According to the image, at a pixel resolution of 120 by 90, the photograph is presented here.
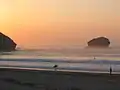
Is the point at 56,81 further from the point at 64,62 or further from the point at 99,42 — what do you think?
the point at 99,42

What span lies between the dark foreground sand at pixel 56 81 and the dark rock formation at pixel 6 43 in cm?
473

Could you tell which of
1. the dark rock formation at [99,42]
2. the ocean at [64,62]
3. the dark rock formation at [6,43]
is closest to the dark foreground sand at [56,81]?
the ocean at [64,62]

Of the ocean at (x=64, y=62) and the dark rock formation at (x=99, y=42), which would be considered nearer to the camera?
the ocean at (x=64, y=62)

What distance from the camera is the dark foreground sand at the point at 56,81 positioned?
364cm

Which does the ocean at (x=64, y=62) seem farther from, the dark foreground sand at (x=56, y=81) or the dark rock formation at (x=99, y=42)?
the dark rock formation at (x=99, y=42)

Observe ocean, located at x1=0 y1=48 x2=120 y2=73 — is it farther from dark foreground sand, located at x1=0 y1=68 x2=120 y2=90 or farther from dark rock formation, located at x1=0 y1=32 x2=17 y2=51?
dark rock formation, located at x1=0 y1=32 x2=17 y2=51

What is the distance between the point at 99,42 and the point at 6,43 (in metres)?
3.98

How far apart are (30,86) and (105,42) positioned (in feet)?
26.0

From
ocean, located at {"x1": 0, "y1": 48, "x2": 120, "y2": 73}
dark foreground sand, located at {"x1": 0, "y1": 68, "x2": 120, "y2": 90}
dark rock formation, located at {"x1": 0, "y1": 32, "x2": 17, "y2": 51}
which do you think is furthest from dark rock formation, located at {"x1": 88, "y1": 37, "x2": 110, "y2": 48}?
dark foreground sand, located at {"x1": 0, "y1": 68, "x2": 120, "y2": 90}

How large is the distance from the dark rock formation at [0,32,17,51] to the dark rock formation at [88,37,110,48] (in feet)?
9.64

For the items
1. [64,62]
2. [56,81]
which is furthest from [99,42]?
[56,81]

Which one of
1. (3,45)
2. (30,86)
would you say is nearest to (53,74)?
(30,86)

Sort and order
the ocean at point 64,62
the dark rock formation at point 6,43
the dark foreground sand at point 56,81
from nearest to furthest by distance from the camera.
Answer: the dark foreground sand at point 56,81 → the ocean at point 64,62 → the dark rock formation at point 6,43

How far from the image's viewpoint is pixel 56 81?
384 centimetres
